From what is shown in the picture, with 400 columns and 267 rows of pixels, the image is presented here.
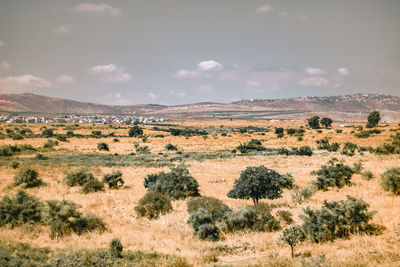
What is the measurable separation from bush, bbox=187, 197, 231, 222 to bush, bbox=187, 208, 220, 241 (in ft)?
3.94

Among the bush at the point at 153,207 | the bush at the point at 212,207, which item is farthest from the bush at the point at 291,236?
the bush at the point at 153,207

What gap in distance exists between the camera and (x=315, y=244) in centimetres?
1144

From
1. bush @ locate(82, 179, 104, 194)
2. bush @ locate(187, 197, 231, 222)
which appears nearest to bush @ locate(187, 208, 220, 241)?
bush @ locate(187, 197, 231, 222)

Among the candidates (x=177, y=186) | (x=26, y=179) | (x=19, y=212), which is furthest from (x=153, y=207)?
(x=26, y=179)

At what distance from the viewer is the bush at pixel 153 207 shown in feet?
58.4

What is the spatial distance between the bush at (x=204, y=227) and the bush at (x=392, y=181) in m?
15.0

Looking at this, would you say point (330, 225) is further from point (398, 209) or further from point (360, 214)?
point (398, 209)

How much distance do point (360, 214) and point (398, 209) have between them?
5003mm

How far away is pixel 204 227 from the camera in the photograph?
1322 cm

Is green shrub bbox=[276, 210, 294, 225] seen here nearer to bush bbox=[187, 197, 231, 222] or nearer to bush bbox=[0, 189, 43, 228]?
bush bbox=[187, 197, 231, 222]

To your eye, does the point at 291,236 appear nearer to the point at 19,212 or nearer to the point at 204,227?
the point at 204,227

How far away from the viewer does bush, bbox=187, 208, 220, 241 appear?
1322 centimetres

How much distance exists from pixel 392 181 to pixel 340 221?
11.0 m

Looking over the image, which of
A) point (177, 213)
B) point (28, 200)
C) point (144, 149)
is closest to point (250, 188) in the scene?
point (177, 213)
